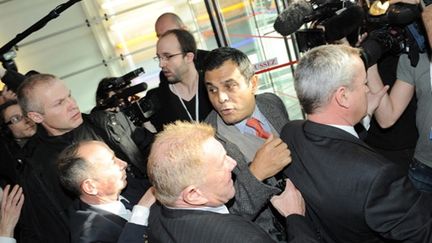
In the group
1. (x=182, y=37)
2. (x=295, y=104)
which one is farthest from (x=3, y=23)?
(x=295, y=104)

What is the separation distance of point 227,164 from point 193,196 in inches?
6.9

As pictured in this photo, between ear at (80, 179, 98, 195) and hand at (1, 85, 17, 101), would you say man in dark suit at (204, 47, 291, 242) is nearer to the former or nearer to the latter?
ear at (80, 179, 98, 195)

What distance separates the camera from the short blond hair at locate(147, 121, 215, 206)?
1.18m

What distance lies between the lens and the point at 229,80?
179 cm

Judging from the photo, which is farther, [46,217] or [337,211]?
[46,217]

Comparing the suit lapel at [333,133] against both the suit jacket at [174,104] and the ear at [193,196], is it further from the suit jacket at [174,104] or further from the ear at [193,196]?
the suit jacket at [174,104]

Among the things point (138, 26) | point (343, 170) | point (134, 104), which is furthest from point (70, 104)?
point (138, 26)

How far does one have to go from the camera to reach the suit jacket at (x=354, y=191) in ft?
3.92

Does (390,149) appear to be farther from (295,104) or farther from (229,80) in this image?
(295,104)

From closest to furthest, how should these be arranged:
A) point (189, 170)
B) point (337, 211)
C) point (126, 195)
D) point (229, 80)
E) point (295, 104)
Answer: point (189, 170)
point (337, 211)
point (229, 80)
point (126, 195)
point (295, 104)

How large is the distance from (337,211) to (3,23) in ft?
16.6

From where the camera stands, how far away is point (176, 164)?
Answer: 118 cm

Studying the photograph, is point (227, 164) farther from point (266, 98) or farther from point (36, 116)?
point (36, 116)

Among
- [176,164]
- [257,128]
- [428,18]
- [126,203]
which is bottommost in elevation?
[126,203]
